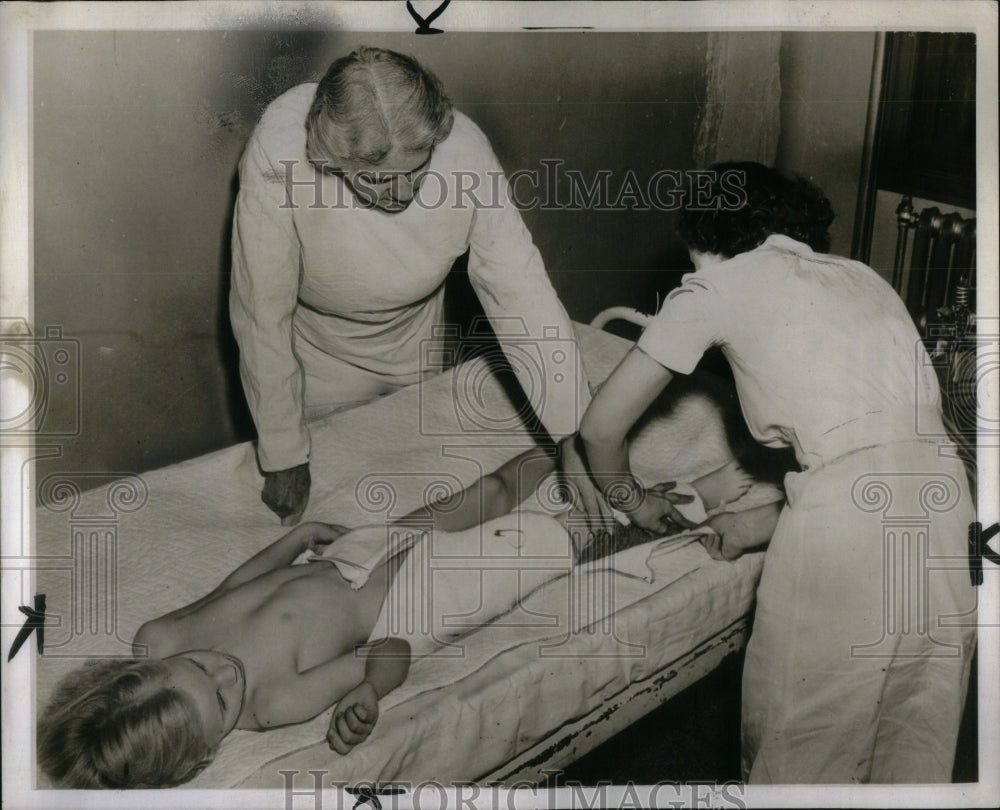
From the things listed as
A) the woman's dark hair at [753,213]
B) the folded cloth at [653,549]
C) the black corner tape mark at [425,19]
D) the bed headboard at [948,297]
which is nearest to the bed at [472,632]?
the folded cloth at [653,549]

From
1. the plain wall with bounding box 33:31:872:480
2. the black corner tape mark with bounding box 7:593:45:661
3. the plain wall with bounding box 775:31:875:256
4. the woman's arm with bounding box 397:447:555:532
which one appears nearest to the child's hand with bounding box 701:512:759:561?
the woman's arm with bounding box 397:447:555:532

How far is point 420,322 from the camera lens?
6.47 feet

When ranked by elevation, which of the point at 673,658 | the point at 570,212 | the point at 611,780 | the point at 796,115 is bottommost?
the point at 611,780

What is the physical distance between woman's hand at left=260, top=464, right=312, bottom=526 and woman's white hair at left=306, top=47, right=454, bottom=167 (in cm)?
57

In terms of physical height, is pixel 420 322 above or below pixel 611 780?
above

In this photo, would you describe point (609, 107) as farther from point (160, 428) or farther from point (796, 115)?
point (160, 428)

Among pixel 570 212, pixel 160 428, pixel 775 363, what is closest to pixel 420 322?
pixel 570 212

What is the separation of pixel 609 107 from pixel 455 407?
2.06 feet

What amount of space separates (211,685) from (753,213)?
1.27 m

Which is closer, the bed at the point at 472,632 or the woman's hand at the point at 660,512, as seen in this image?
the bed at the point at 472,632

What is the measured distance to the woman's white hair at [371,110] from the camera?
1.80 metres

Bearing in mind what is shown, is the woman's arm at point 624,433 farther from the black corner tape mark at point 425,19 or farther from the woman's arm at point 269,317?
the black corner tape mark at point 425,19

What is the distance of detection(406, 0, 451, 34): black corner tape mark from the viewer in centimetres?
188

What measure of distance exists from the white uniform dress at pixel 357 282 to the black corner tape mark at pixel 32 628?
0.47 metres
